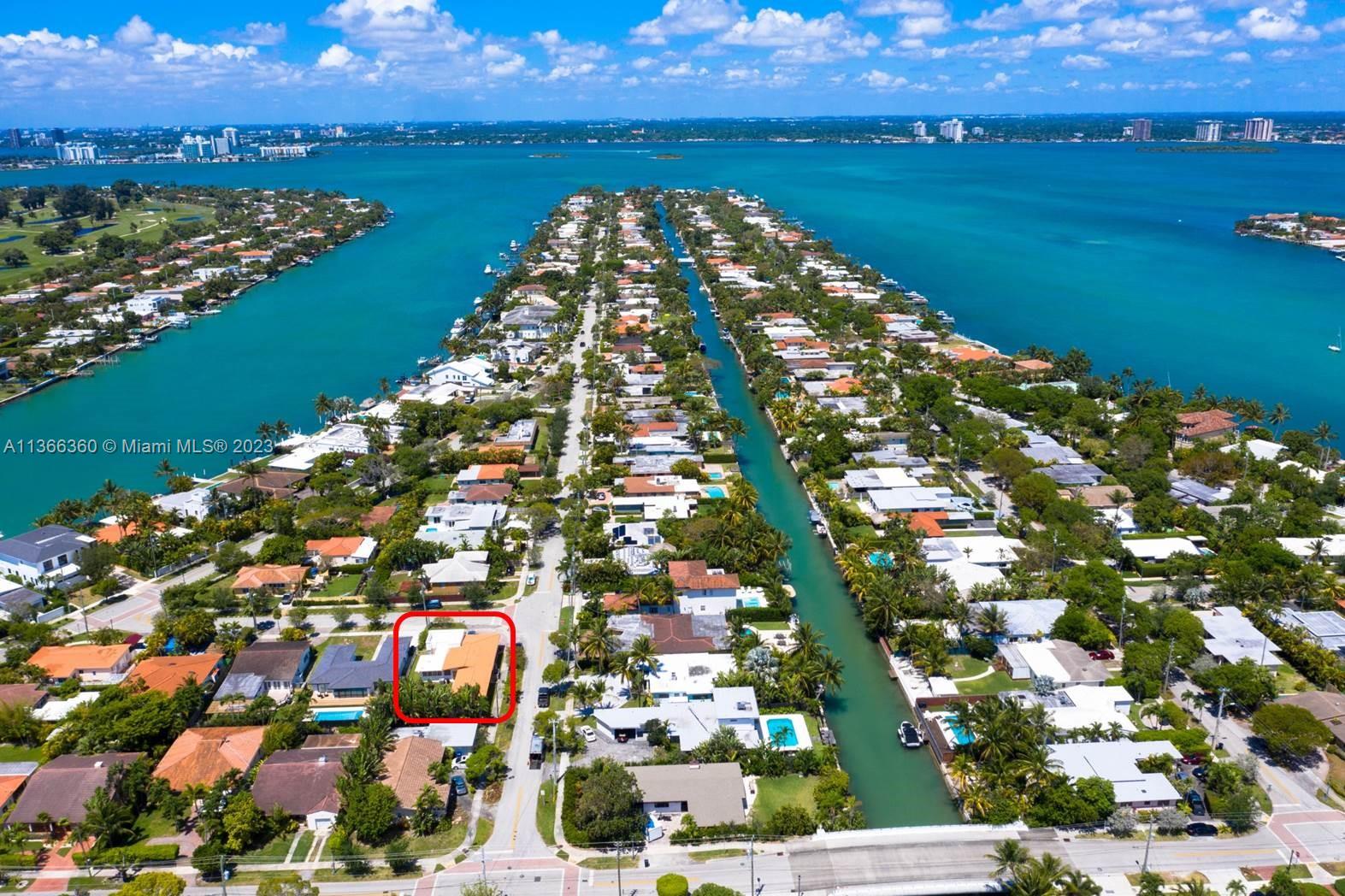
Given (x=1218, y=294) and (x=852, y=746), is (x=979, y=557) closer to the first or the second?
(x=852, y=746)

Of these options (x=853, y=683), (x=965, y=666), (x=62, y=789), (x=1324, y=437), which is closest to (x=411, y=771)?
(x=62, y=789)

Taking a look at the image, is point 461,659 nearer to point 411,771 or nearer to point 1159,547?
point 411,771

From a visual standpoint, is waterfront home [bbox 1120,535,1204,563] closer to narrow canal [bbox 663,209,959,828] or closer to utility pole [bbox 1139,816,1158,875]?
narrow canal [bbox 663,209,959,828]

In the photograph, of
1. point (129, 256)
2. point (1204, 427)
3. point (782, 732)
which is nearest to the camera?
point (782, 732)

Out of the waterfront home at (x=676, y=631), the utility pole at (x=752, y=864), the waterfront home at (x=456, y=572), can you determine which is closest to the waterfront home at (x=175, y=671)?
the waterfront home at (x=456, y=572)

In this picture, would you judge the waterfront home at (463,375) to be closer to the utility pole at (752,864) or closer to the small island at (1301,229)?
the utility pole at (752,864)

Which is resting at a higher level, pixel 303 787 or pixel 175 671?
pixel 175 671

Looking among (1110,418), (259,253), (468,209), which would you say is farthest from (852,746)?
(468,209)
